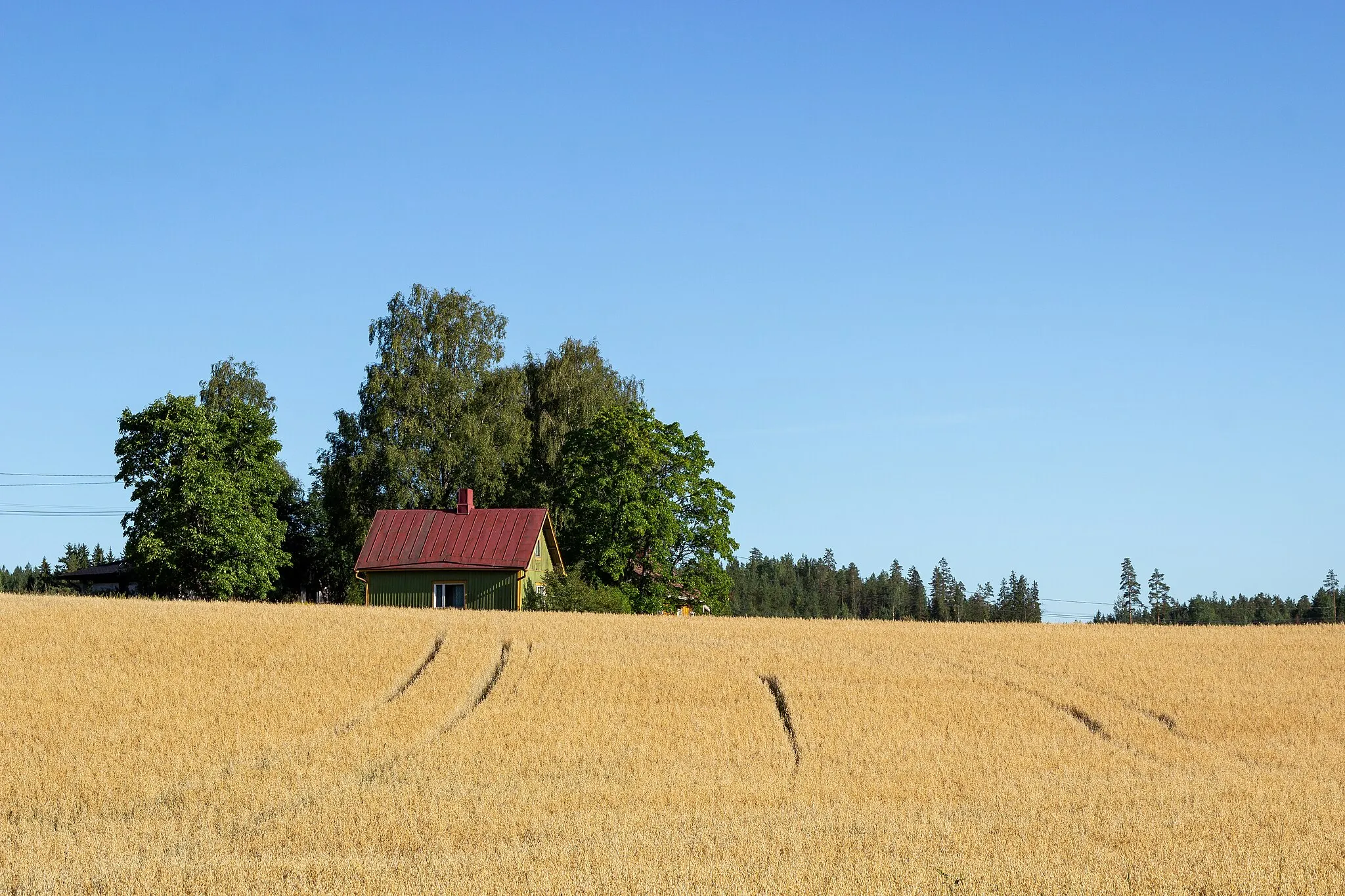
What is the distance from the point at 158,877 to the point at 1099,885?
10670 millimetres

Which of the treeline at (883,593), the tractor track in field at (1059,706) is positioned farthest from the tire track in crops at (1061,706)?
the treeline at (883,593)

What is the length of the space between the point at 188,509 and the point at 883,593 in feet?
421

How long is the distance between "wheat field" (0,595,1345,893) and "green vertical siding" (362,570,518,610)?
1509 centimetres

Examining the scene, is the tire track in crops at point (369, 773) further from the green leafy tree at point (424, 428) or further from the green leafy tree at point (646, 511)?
the green leafy tree at point (424, 428)

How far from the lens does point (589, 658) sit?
113ft

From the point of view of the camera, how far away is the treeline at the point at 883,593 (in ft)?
542

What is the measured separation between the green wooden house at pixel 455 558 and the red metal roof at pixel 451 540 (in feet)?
0.10

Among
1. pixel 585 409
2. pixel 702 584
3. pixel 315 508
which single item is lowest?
pixel 702 584

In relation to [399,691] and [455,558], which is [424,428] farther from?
[399,691]

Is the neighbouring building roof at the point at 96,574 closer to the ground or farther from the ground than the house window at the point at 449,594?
farther from the ground

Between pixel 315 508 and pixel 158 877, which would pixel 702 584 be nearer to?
pixel 315 508

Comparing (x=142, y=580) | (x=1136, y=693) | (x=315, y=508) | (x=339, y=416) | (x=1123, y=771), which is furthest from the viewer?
(x=315, y=508)

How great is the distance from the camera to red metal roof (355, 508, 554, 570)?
58469 millimetres

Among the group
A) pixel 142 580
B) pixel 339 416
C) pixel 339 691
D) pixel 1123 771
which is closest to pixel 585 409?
pixel 339 416
